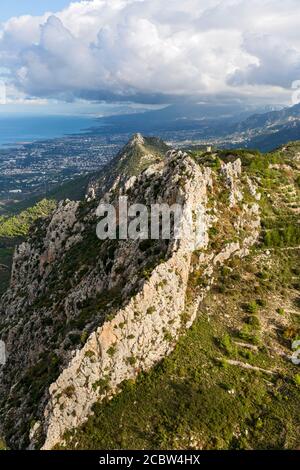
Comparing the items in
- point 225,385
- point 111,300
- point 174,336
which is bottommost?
point 225,385

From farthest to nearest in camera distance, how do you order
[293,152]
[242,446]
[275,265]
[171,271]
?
[293,152] < [275,265] < [171,271] < [242,446]

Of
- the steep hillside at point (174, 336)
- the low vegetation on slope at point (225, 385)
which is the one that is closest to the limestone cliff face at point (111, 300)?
the steep hillside at point (174, 336)

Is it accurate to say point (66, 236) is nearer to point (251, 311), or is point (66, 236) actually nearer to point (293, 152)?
point (251, 311)

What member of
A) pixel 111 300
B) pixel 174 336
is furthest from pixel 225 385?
pixel 111 300

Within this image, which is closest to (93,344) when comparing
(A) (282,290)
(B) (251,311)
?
(B) (251,311)

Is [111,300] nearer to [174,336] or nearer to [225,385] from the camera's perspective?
[174,336]

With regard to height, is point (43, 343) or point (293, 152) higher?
point (293, 152)
